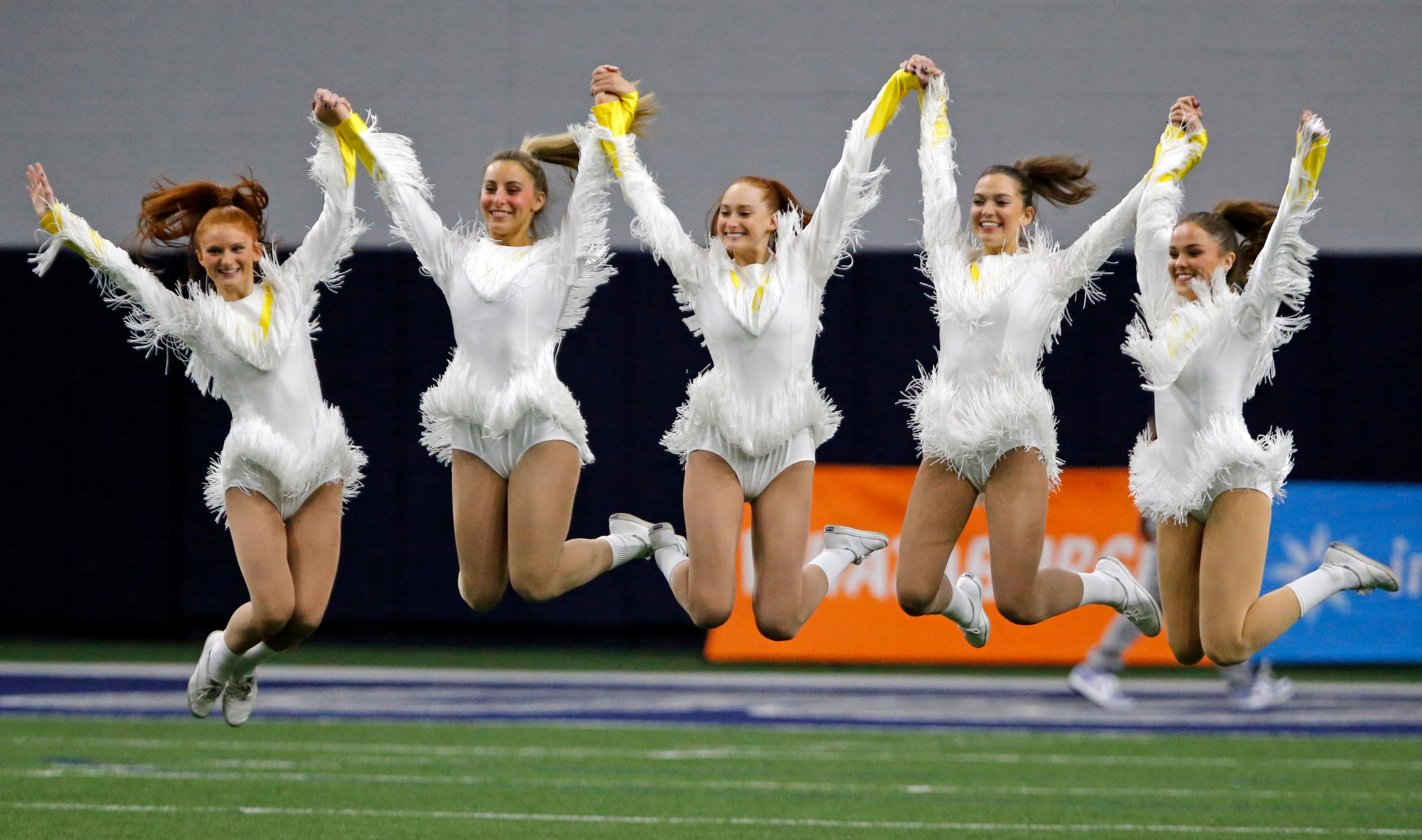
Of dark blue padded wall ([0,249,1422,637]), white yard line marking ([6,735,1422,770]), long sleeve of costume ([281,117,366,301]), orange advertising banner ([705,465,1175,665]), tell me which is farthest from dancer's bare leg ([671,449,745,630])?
dark blue padded wall ([0,249,1422,637])

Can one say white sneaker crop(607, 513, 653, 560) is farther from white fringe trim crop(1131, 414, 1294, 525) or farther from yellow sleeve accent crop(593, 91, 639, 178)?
white fringe trim crop(1131, 414, 1294, 525)

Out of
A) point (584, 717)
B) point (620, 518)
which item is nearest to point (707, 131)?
point (584, 717)

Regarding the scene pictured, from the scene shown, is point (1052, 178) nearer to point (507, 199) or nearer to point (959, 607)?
point (959, 607)

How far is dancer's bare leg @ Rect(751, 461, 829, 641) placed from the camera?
5.08 m

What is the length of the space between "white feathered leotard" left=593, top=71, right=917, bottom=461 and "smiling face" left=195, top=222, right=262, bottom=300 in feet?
4.20

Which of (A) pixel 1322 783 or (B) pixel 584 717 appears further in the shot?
(B) pixel 584 717

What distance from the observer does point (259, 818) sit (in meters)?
6.07

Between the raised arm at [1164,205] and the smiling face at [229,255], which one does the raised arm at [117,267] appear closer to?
the smiling face at [229,255]

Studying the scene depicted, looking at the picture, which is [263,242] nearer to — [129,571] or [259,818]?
[259,818]

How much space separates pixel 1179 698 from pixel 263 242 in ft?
21.8

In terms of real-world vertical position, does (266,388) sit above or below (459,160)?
below

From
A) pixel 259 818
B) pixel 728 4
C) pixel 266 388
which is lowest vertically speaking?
pixel 259 818

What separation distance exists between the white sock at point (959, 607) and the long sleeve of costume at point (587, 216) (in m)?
1.62

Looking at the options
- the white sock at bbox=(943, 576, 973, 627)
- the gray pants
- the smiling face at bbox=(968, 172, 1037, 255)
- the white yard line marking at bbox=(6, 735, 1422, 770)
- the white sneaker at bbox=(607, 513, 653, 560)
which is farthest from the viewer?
the gray pants
